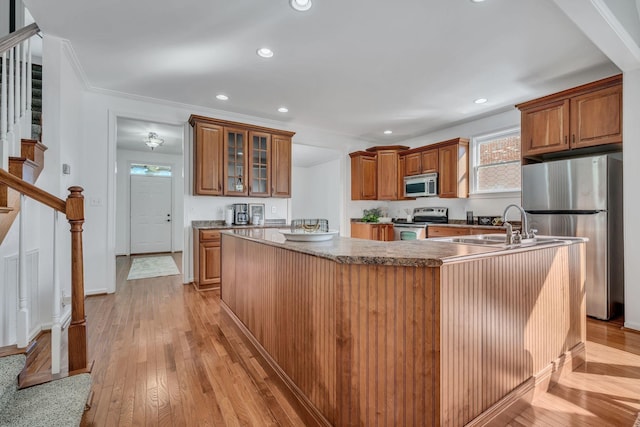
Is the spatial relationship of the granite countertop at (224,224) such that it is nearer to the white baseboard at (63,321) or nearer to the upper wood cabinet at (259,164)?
the upper wood cabinet at (259,164)

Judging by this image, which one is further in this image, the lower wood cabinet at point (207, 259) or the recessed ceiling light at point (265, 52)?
the lower wood cabinet at point (207, 259)

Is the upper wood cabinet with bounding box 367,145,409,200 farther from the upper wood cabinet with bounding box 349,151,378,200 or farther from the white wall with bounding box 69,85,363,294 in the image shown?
the white wall with bounding box 69,85,363,294

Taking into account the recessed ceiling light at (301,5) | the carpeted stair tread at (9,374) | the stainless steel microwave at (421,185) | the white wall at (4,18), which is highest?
the white wall at (4,18)

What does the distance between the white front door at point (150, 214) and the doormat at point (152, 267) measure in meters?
0.74

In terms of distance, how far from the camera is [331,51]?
9.49ft

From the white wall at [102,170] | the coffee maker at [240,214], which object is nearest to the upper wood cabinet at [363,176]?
the coffee maker at [240,214]

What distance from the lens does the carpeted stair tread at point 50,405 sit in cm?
125

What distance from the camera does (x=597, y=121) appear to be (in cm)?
301

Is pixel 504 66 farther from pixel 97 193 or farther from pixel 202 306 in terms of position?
pixel 97 193

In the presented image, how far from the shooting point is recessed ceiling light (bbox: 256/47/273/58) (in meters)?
2.85

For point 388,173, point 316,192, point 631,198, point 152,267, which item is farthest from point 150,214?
point 631,198

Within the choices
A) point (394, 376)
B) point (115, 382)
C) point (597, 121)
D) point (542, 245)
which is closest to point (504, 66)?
point (597, 121)

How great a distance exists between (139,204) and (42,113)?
4.84m

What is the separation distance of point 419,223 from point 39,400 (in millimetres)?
5034
